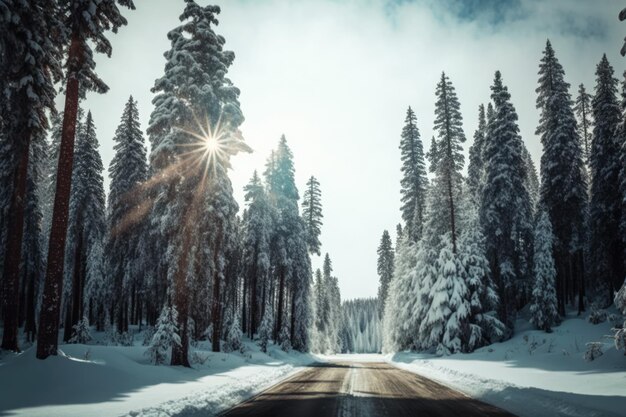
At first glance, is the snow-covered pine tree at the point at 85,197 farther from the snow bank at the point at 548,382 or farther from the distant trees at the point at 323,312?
the distant trees at the point at 323,312

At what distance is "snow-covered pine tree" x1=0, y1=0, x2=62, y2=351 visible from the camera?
14766 millimetres

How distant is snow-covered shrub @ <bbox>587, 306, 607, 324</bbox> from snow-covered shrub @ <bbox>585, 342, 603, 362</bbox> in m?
7.90

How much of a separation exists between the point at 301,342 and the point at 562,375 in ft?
100

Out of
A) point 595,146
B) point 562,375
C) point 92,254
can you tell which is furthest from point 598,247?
point 92,254

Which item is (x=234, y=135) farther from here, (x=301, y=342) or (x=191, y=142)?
(x=301, y=342)

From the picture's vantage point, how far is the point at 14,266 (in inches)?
675

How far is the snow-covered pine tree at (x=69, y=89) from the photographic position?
45.1 ft

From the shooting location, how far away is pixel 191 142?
20312 millimetres

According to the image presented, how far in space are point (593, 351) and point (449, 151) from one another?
20.0 metres

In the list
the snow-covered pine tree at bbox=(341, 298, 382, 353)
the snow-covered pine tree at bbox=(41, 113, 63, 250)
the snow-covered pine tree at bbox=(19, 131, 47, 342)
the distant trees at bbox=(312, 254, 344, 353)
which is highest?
the snow-covered pine tree at bbox=(41, 113, 63, 250)

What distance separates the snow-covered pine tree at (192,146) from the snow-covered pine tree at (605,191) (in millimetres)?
28220

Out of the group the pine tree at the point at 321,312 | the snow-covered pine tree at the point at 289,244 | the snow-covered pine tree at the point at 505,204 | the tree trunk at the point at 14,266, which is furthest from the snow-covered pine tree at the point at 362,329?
the tree trunk at the point at 14,266

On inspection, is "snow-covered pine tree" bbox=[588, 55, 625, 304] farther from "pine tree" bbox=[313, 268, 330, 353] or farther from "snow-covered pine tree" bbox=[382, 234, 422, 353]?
"pine tree" bbox=[313, 268, 330, 353]

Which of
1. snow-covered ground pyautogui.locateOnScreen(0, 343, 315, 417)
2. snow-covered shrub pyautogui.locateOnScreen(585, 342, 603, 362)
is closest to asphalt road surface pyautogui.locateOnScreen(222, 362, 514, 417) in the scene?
snow-covered ground pyautogui.locateOnScreen(0, 343, 315, 417)
